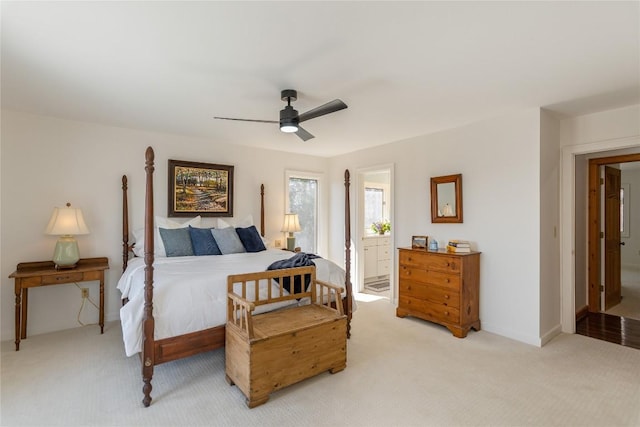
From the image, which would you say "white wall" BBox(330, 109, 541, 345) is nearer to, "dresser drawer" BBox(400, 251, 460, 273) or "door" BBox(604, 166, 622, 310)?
"dresser drawer" BBox(400, 251, 460, 273)

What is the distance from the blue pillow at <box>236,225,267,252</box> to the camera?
13.9 ft

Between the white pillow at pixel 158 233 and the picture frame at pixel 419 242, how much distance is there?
9.68 ft

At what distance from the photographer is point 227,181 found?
191 inches

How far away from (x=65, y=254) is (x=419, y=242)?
410 centimetres

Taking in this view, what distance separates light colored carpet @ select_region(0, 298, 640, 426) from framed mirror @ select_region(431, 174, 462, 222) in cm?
150

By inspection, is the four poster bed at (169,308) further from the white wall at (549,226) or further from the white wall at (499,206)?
the white wall at (549,226)

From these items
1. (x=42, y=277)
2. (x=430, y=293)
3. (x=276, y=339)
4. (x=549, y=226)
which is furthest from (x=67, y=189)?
(x=549, y=226)

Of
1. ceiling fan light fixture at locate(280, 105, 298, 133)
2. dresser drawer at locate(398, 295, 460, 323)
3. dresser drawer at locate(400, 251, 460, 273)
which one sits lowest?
dresser drawer at locate(398, 295, 460, 323)

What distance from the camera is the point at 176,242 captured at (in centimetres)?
386

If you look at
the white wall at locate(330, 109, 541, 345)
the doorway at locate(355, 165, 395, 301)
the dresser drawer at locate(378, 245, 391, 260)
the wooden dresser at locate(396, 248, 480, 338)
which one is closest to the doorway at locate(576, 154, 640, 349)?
the white wall at locate(330, 109, 541, 345)

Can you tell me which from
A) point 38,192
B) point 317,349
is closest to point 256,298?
point 317,349

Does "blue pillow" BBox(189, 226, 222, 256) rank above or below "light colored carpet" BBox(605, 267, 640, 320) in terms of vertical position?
above

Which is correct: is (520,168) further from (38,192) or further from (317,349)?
(38,192)

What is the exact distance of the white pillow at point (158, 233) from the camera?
152 inches
